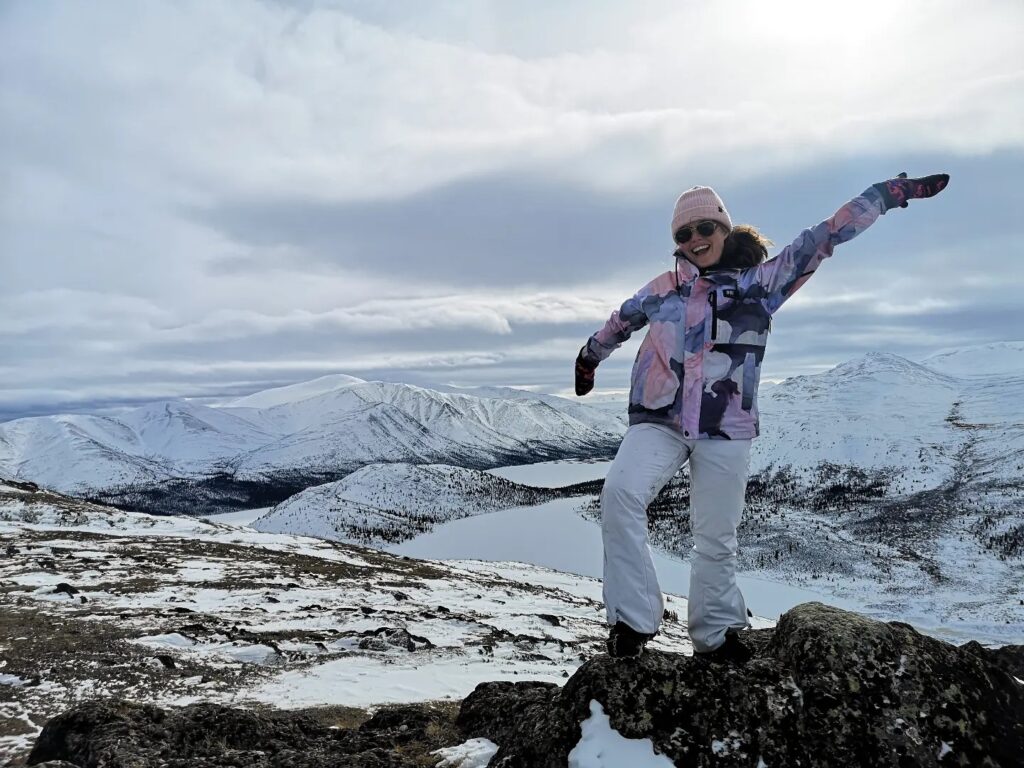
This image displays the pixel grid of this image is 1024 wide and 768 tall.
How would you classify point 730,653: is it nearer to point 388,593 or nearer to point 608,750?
point 608,750

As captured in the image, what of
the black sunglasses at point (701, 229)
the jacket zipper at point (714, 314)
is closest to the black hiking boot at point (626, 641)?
the jacket zipper at point (714, 314)

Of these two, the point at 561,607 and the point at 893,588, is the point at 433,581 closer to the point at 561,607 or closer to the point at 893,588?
the point at 561,607

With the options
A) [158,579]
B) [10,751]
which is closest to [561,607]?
[158,579]

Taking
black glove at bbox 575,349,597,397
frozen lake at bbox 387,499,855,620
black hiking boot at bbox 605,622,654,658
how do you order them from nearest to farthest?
black hiking boot at bbox 605,622,654,658, black glove at bbox 575,349,597,397, frozen lake at bbox 387,499,855,620

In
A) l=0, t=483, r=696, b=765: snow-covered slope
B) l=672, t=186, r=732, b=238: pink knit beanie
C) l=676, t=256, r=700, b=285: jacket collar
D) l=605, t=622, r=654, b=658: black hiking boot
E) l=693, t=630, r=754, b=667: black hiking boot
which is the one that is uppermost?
l=672, t=186, r=732, b=238: pink knit beanie

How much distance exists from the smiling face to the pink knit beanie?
50 mm

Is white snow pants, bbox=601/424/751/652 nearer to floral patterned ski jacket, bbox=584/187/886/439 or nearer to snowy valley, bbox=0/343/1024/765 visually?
floral patterned ski jacket, bbox=584/187/886/439

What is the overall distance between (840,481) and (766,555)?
3758 inches

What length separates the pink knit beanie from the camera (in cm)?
497

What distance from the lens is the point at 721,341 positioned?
461cm

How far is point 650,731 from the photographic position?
401 centimetres

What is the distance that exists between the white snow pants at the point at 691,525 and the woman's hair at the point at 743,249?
5.00 ft

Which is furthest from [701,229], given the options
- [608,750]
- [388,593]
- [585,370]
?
[388,593]

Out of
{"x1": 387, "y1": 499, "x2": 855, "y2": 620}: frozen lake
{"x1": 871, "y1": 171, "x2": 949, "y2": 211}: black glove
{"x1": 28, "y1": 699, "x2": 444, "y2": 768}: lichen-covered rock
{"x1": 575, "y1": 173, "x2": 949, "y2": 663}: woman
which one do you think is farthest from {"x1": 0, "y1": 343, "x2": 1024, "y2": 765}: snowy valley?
{"x1": 871, "y1": 171, "x2": 949, "y2": 211}: black glove
